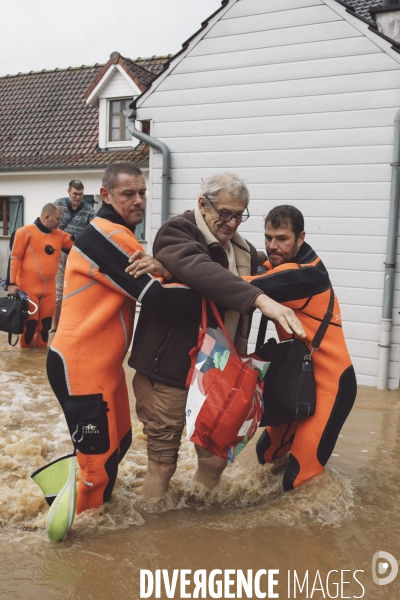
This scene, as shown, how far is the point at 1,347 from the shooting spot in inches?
355

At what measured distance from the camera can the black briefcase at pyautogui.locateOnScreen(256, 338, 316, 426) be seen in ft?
11.3

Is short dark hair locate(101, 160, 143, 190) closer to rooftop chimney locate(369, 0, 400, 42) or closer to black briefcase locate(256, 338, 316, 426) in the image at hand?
black briefcase locate(256, 338, 316, 426)

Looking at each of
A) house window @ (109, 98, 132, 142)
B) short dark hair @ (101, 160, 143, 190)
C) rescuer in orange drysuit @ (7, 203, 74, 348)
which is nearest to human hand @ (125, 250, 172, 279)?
short dark hair @ (101, 160, 143, 190)

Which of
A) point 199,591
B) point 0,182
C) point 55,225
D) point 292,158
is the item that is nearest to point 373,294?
point 292,158

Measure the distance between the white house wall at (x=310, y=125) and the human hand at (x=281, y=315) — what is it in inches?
182

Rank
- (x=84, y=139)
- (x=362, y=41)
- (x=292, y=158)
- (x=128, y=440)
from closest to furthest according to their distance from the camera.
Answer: (x=128, y=440) < (x=362, y=41) < (x=292, y=158) < (x=84, y=139)

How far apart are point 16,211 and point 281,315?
50.6ft

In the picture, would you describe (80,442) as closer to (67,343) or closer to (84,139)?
(67,343)

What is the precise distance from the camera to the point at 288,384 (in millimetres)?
3482

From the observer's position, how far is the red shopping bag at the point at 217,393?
3.15 meters

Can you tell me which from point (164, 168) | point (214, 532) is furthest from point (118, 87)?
point (214, 532)

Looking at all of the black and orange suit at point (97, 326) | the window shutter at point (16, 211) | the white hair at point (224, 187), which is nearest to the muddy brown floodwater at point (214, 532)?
the black and orange suit at point (97, 326)

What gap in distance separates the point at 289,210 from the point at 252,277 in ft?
1.46

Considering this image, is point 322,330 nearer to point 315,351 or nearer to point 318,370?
point 315,351
